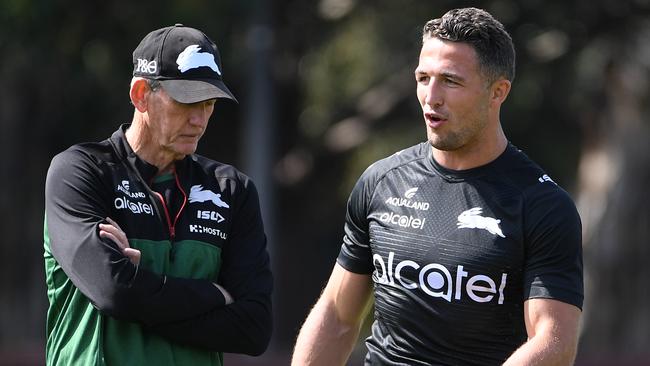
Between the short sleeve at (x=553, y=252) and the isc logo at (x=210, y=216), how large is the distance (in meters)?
1.17

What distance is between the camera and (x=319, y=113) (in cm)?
2094

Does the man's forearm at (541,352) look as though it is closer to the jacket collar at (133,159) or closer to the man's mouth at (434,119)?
the man's mouth at (434,119)

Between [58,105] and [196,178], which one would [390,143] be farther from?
[196,178]

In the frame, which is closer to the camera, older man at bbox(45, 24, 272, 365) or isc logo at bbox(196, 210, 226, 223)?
older man at bbox(45, 24, 272, 365)

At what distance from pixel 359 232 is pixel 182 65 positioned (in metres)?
1.03

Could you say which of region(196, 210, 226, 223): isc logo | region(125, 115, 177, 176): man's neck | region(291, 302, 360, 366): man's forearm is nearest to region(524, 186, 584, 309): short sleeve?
region(291, 302, 360, 366): man's forearm

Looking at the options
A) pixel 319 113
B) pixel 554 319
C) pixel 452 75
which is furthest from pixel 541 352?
pixel 319 113

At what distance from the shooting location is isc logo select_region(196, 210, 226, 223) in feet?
16.5

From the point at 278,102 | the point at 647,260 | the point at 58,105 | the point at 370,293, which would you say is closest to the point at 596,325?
the point at 647,260

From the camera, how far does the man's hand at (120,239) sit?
479 centimetres

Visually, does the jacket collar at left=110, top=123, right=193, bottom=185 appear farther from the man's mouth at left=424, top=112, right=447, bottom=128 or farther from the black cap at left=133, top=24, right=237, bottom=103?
the man's mouth at left=424, top=112, right=447, bottom=128

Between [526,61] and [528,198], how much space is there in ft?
41.6

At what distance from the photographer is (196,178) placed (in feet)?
16.9

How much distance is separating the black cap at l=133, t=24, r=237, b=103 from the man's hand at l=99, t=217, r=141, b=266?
21.3 inches
